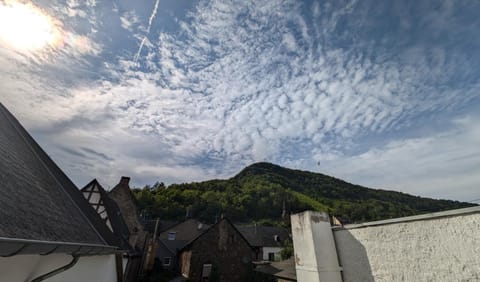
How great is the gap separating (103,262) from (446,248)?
25.0 ft

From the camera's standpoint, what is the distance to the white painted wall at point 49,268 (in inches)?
96.8

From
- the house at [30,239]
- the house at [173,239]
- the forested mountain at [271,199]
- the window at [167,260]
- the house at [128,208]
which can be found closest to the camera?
the house at [30,239]

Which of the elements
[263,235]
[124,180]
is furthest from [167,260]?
[263,235]

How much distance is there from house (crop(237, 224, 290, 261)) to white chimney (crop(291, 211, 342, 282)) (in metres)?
31.5

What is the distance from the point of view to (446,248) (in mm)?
2822

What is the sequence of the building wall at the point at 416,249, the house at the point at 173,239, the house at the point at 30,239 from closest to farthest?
1. the house at the point at 30,239
2. the building wall at the point at 416,249
3. the house at the point at 173,239

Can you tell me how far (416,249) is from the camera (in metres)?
3.09

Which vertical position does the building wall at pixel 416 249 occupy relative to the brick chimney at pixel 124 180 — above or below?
below

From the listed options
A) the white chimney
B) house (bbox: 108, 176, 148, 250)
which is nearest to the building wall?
the white chimney

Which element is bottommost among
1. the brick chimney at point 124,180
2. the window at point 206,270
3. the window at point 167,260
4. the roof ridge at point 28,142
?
the window at point 167,260

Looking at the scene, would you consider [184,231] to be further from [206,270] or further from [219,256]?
[219,256]

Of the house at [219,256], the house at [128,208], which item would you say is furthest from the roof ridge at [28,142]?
the house at [219,256]

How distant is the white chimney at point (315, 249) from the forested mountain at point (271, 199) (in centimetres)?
4829

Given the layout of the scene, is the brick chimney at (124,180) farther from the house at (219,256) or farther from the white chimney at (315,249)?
the white chimney at (315,249)
